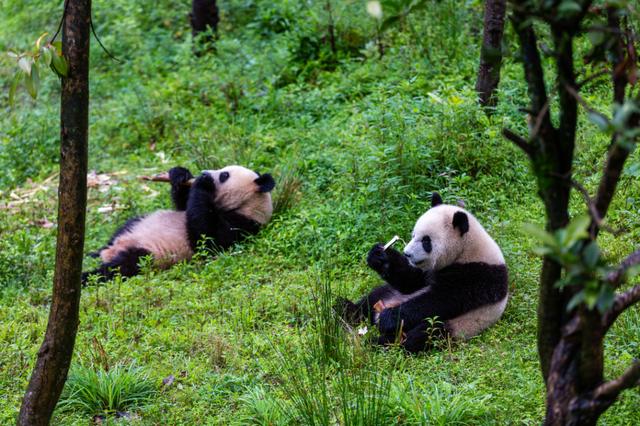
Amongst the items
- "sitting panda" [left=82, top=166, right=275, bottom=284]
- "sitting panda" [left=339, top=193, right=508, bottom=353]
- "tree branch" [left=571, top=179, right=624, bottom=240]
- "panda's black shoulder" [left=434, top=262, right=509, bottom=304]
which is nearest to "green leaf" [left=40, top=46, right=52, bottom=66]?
"tree branch" [left=571, top=179, right=624, bottom=240]

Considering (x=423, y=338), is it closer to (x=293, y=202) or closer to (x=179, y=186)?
(x=293, y=202)

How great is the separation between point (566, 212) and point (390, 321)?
2.65m

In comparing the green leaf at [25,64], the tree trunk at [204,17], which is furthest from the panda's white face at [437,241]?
the tree trunk at [204,17]

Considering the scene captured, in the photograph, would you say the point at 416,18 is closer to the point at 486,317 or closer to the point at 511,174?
the point at 511,174

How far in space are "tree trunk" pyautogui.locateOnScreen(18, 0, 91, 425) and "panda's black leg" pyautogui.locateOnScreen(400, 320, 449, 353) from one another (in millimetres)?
2309

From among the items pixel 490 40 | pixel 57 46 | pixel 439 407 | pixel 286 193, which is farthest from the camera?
pixel 286 193

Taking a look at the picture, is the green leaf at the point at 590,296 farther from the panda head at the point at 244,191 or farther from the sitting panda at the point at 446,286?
the panda head at the point at 244,191

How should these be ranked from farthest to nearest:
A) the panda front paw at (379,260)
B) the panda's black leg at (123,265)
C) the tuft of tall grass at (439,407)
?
the panda's black leg at (123,265)
the panda front paw at (379,260)
the tuft of tall grass at (439,407)

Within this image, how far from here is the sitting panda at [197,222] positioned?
24.8 ft

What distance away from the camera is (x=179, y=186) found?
8.37 m

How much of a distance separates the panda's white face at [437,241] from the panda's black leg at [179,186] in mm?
3374

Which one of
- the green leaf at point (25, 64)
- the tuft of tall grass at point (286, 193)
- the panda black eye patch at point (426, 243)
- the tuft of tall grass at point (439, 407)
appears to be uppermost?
the green leaf at point (25, 64)

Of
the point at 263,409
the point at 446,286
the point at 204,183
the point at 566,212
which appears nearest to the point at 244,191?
the point at 204,183

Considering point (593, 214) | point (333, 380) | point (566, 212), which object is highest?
point (593, 214)
